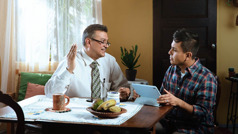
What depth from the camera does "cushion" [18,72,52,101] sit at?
348 cm

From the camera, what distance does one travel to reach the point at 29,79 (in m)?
3.51

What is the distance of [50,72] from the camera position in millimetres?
3695

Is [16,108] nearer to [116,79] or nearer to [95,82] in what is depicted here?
[95,82]

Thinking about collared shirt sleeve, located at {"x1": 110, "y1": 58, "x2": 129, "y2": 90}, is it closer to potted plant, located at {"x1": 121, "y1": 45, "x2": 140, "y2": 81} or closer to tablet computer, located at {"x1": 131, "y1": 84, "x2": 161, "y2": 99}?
tablet computer, located at {"x1": 131, "y1": 84, "x2": 161, "y2": 99}

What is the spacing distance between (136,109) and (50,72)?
83.3 inches

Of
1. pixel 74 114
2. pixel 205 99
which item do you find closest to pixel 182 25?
pixel 205 99

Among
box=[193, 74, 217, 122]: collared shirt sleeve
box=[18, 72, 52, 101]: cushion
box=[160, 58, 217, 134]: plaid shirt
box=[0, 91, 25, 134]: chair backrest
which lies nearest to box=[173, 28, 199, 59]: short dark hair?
box=[160, 58, 217, 134]: plaid shirt

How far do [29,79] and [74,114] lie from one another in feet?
6.57

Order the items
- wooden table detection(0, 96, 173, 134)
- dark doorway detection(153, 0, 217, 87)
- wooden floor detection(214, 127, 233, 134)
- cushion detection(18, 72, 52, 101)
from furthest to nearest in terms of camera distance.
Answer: dark doorway detection(153, 0, 217, 87) → wooden floor detection(214, 127, 233, 134) → cushion detection(18, 72, 52, 101) → wooden table detection(0, 96, 173, 134)

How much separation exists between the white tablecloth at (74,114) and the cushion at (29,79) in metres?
1.46

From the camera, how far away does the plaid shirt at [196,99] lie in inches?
79.7

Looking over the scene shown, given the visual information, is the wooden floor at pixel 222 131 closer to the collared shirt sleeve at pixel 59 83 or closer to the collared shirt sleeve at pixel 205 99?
the collared shirt sleeve at pixel 205 99

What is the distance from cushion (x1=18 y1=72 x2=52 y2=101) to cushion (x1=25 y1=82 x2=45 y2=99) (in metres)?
0.09

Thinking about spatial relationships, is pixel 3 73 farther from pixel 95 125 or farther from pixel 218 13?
pixel 218 13
